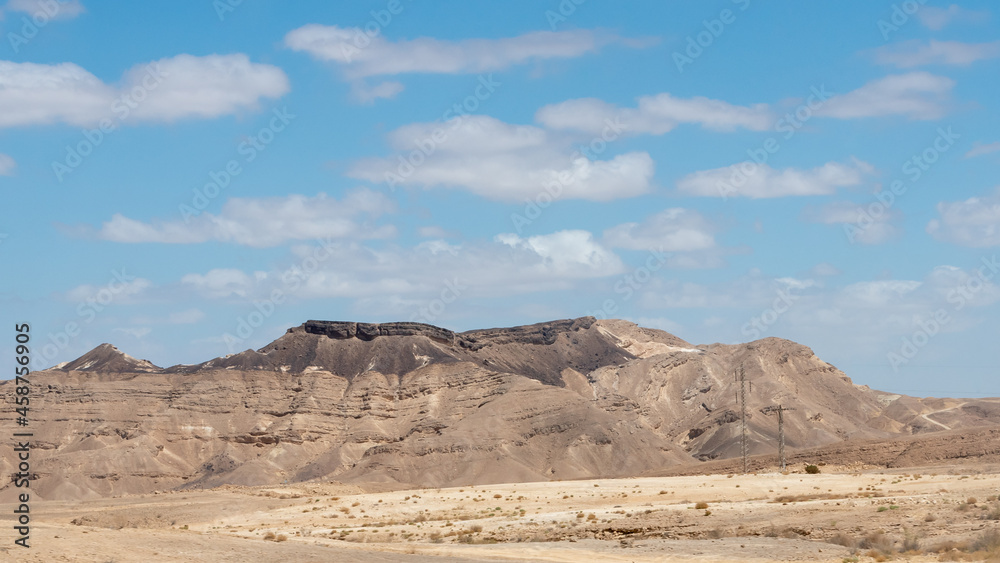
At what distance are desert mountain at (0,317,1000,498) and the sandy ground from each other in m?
50.4

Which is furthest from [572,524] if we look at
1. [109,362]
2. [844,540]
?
[109,362]

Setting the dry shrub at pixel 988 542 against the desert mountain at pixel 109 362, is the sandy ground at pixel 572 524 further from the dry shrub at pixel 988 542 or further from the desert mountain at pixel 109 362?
the desert mountain at pixel 109 362

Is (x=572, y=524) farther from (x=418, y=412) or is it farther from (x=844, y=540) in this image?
(x=418, y=412)

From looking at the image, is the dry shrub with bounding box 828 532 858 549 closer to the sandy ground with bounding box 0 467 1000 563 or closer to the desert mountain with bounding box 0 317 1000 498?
the sandy ground with bounding box 0 467 1000 563

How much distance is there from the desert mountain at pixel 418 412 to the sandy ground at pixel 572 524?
50371mm

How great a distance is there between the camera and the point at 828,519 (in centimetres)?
4225

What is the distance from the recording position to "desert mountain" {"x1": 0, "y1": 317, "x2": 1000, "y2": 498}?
127 meters

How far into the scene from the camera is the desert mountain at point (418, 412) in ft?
417

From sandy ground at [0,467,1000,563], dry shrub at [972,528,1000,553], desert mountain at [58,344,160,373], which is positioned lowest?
sandy ground at [0,467,1000,563]

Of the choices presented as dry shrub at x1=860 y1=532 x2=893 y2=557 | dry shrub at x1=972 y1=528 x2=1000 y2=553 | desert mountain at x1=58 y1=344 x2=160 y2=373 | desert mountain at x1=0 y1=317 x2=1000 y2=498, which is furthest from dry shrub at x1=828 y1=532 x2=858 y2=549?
desert mountain at x1=58 y1=344 x2=160 y2=373

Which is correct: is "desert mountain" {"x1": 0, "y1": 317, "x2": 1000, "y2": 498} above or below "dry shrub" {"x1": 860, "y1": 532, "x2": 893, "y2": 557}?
above

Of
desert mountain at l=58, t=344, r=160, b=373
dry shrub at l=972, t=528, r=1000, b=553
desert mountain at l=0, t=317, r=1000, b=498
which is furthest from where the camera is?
desert mountain at l=58, t=344, r=160, b=373

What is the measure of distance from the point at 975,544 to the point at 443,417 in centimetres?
11438

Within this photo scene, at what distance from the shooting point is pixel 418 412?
14975 cm
